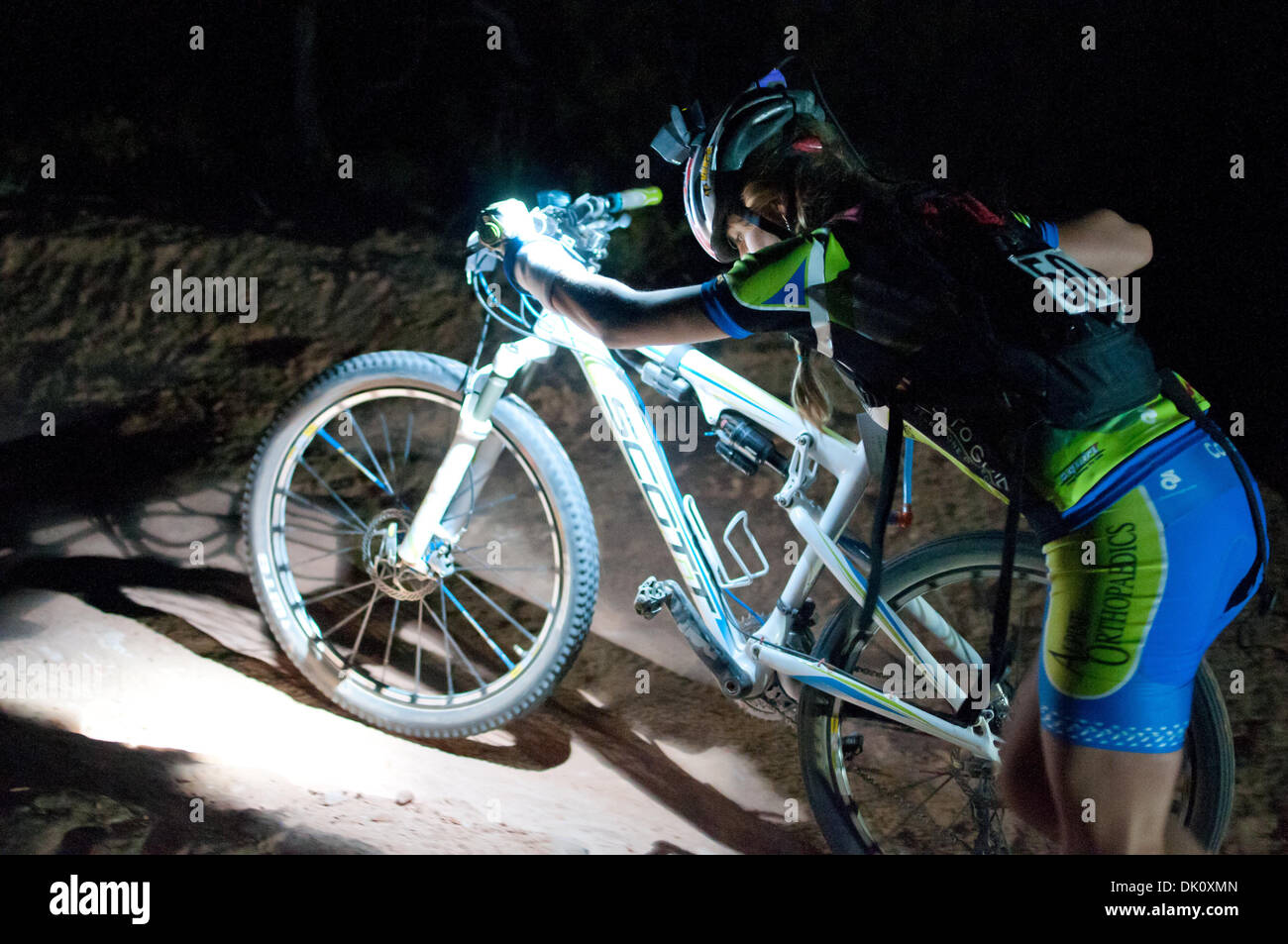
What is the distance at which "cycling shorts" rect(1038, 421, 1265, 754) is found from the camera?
1.51 m

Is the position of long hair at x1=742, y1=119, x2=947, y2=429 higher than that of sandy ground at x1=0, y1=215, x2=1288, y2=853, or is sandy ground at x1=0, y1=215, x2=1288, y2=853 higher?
long hair at x1=742, y1=119, x2=947, y2=429

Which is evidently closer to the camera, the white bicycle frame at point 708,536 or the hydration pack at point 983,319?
the hydration pack at point 983,319

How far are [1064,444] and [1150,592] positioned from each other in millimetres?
265

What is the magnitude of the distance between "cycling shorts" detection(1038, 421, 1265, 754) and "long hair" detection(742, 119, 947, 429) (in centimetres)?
56

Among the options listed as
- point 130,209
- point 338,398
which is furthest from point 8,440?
point 338,398

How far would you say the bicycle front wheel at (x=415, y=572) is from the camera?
218 centimetres

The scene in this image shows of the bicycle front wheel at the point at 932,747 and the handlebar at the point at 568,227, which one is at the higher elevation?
the handlebar at the point at 568,227

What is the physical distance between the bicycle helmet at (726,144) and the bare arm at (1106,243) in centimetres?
52
